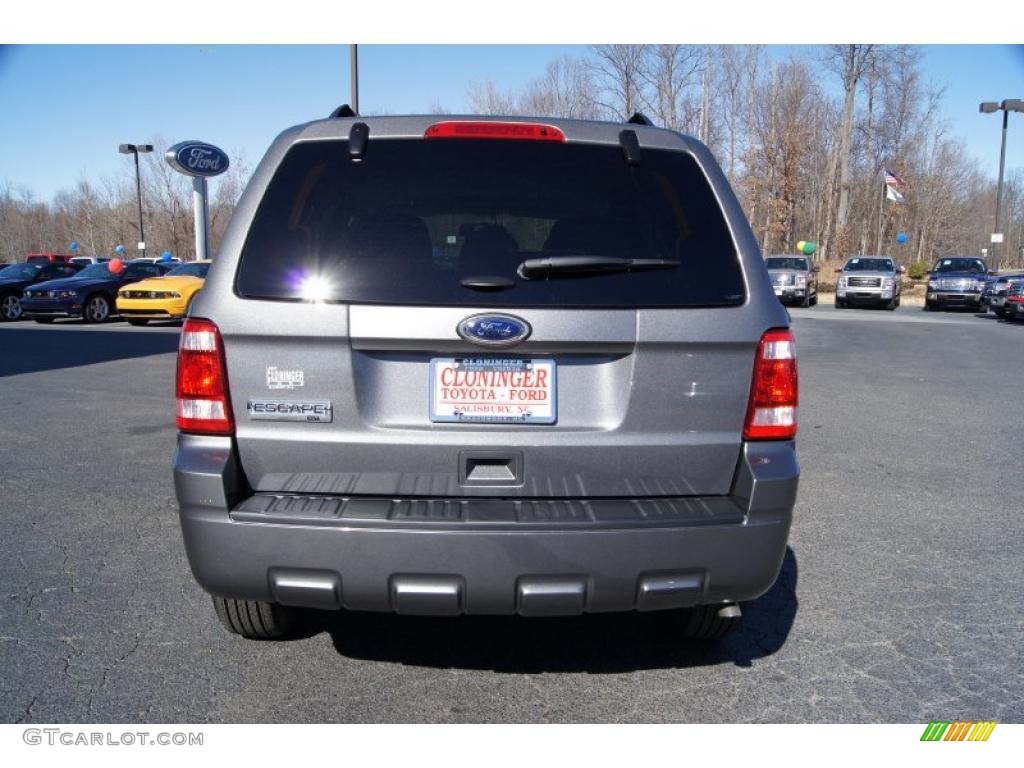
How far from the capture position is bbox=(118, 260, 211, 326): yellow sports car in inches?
723

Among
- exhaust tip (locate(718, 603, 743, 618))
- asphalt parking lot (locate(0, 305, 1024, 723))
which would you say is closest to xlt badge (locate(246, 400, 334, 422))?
asphalt parking lot (locate(0, 305, 1024, 723))

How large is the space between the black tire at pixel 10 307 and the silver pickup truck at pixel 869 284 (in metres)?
25.8

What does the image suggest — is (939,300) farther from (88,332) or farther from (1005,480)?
(88,332)

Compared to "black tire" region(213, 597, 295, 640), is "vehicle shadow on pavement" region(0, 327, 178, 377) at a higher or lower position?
lower

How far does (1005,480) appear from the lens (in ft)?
19.2

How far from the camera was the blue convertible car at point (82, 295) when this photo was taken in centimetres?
1942

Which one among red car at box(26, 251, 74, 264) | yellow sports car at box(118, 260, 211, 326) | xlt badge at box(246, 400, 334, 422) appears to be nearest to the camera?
xlt badge at box(246, 400, 334, 422)

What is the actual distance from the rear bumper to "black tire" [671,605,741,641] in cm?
51

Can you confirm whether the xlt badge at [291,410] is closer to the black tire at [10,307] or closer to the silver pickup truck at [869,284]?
the black tire at [10,307]

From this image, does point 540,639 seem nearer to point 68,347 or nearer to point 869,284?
point 68,347

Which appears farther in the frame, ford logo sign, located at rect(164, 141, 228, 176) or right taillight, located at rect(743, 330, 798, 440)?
ford logo sign, located at rect(164, 141, 228, 176)

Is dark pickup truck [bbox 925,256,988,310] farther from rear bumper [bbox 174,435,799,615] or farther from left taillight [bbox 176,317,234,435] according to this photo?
left taillight [bbox 176,317,234,435]
